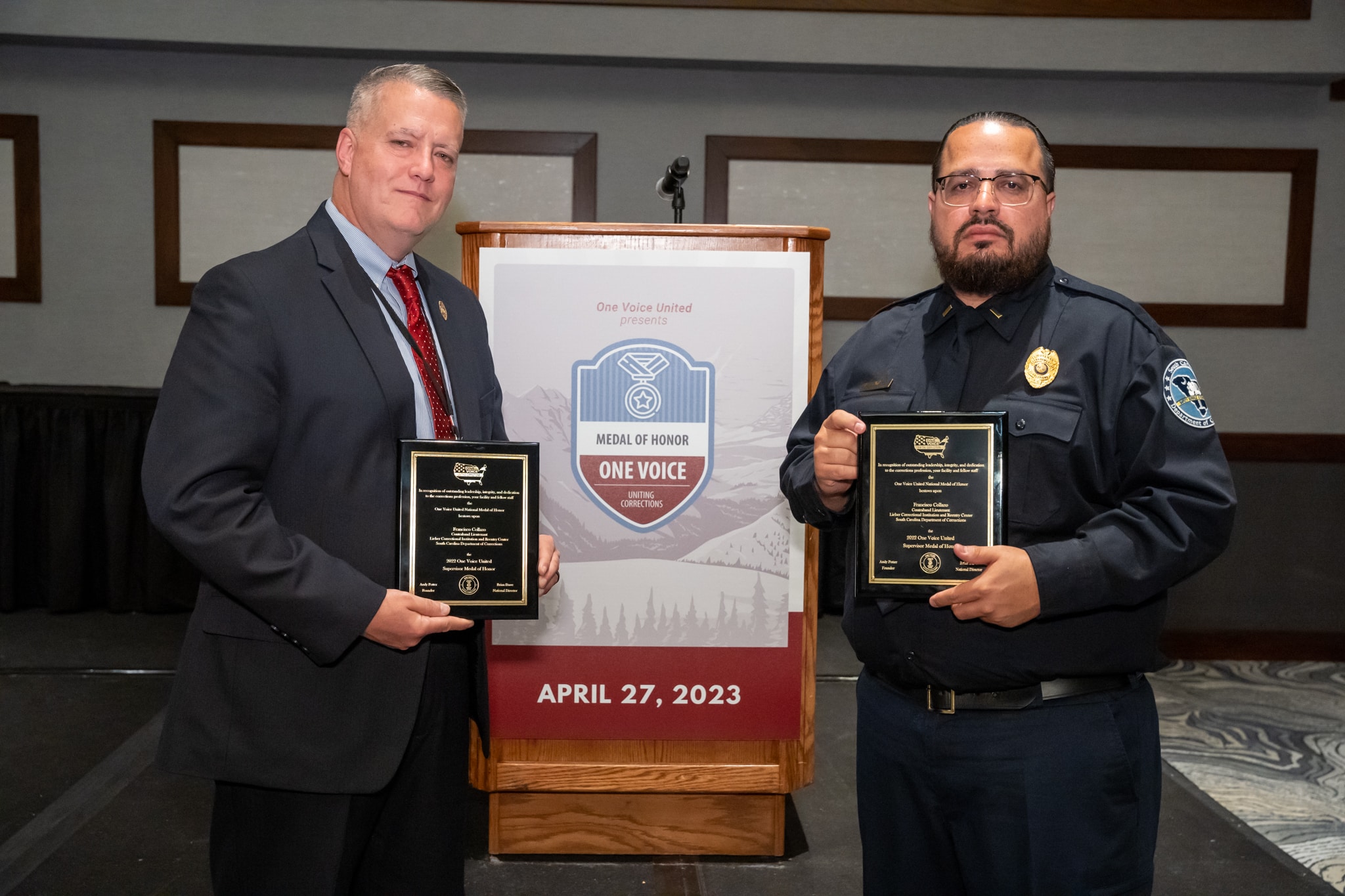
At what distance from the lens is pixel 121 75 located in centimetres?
452

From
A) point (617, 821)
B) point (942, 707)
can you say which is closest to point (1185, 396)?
point (942, 707)

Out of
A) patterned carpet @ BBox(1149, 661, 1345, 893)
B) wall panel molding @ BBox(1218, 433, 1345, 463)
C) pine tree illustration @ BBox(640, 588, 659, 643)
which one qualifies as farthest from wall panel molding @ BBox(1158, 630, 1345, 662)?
pine tree illustration @ BBox(640, 588, 659, 643)

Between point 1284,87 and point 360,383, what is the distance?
4826 millimetres

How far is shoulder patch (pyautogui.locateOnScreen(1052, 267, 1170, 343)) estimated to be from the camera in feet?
4.91

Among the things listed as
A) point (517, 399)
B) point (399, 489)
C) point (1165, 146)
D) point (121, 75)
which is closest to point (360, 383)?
point (399, 489)

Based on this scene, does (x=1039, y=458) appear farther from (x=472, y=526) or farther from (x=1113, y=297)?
(x=472, y=526)

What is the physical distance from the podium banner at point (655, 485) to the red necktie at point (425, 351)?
0.79 meters

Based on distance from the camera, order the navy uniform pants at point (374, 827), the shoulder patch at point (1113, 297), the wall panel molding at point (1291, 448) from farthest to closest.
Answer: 1. the wall panel molding at point (1291, 448)
2. the shoulder patch at point (1113, 297)
3. the navy uniform pants at point (374, 827)

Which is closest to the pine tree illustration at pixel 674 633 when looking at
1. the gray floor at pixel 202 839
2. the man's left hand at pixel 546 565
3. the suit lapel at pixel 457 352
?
the gray floor at pixel 202 839

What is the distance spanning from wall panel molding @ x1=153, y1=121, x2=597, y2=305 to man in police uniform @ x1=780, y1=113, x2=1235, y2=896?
3.22m

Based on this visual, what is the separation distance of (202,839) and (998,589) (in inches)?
87.9

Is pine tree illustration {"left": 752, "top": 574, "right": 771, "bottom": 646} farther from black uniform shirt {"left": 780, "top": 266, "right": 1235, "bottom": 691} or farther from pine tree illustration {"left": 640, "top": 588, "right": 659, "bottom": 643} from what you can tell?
black uniform shirt {"left": 780, "top": 266, "right": 1235, "bottom": 691}

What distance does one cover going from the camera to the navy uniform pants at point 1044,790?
4.67 ft

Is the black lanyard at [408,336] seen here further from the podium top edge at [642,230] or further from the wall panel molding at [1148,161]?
the wall panel molding at [1148,161]
